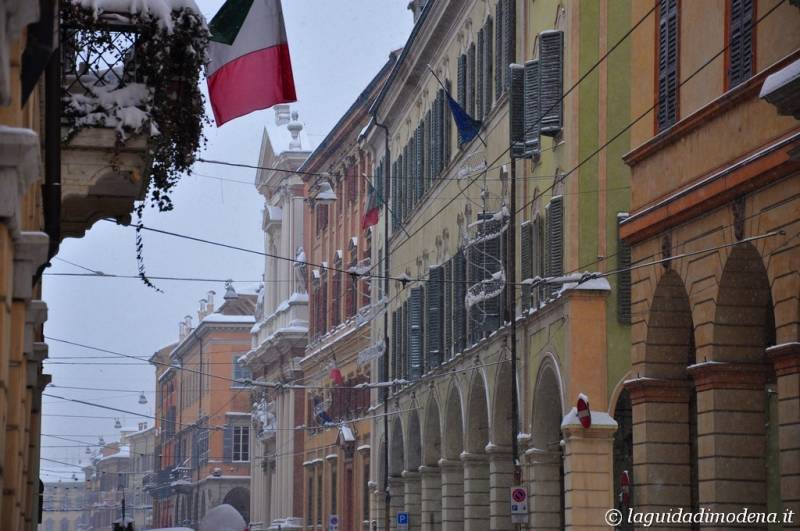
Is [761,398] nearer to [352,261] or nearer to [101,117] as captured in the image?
[101,117]

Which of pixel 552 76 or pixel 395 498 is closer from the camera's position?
pixel 552 76

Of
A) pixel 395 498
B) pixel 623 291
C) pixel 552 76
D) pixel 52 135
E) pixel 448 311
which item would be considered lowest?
pixel 395 498

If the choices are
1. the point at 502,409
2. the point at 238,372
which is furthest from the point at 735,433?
the point at 238,372

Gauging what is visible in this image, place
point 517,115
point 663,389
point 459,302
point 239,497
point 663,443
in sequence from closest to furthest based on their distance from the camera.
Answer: point 663,389, point 663,443, point 517,115, point 459,302, point 239,497

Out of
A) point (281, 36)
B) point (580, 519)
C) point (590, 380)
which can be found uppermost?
point (281, 36)

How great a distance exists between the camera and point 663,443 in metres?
22.1

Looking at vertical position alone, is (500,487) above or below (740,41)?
below

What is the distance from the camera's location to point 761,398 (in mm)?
19734

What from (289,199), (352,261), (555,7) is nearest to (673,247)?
(555,7)

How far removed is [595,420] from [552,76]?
19.9 ft

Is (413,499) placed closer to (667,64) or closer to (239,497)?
(667,64)

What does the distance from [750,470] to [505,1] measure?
16841 millimetres

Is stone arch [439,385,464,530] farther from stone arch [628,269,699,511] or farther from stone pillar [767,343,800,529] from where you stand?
stone pillar [767,343,800,529]

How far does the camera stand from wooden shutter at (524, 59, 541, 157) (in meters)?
31.0
